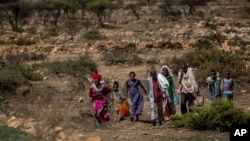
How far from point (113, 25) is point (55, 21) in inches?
185

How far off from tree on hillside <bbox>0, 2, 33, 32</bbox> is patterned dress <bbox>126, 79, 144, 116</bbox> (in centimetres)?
2556

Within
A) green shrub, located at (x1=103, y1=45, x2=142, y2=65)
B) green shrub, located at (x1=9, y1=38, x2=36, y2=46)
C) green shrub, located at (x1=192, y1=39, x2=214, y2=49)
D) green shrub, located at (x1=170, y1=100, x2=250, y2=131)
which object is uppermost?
green shrub, located at (x1=9, y1=38, x2=36, y2=46)

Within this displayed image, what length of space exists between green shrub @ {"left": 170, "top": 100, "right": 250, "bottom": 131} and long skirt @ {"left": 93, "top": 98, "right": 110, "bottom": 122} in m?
1.69

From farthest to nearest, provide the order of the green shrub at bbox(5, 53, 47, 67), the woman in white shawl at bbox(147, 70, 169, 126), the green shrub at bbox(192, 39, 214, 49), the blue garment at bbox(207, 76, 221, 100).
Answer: the green shrub at bbox(192, 39, 214, 49) < the green shrub at bbox(5, 53, 47, 67) < the blue garment at bbox(207, 76, 221, 100) < the woman in white shawl at bbox(147, 70, 169, 126)

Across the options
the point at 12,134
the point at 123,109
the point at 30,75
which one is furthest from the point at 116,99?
the point at 30,75

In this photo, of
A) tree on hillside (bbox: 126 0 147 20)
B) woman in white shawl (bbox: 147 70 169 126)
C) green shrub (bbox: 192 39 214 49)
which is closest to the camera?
woman in white shawl (bbox: 147 70 169 126)

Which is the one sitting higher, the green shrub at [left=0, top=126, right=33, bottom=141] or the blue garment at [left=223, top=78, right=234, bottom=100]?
the blue garment at [left=223, top=78, right=234, bottom=100]

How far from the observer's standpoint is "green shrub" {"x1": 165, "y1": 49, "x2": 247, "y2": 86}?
49.1ft

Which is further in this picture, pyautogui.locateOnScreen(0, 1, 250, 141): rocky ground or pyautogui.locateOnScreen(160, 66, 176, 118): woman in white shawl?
pyautogui.locateOnScreen(160, 66, 176, 118): woman in white shawl

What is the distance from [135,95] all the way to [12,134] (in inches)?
128

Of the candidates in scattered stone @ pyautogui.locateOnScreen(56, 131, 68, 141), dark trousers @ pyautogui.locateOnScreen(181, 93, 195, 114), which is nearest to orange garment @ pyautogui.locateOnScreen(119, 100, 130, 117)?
dark trousers @ pyautogui.locateOnScreen(181, 93, 195, 114)

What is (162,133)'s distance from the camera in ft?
29.1

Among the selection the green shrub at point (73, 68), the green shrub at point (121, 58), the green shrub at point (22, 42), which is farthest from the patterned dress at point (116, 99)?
the green shrub at point (22, 42)

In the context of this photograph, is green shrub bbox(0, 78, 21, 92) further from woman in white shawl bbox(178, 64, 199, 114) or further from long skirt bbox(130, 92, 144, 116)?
woman in white shawl bbox(178, 64, 199, 114)
